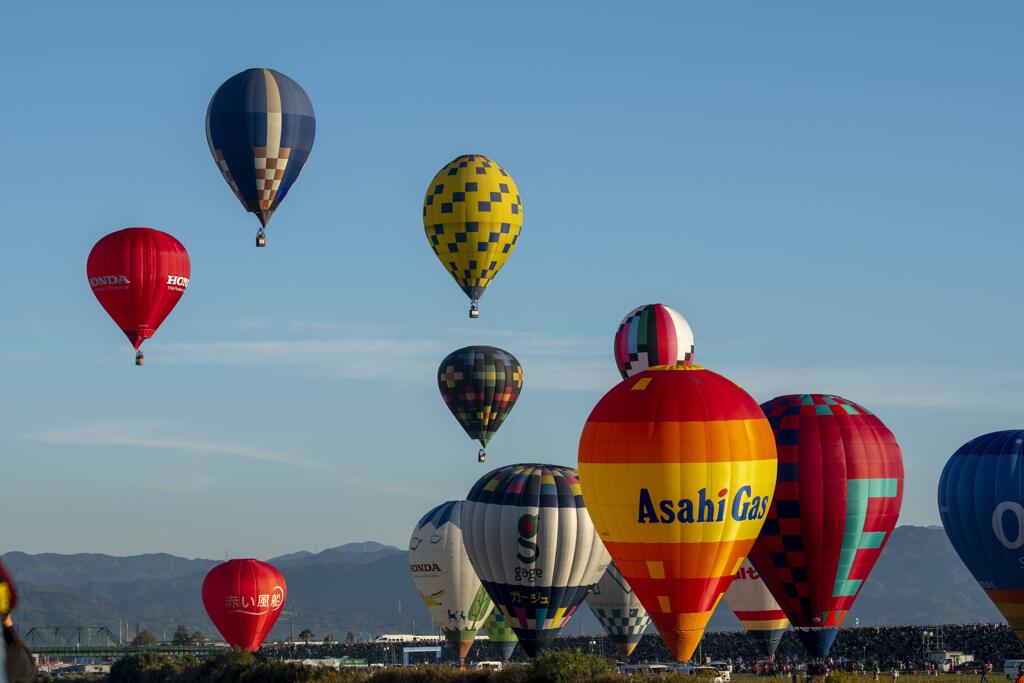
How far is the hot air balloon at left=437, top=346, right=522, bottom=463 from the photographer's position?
8056 centimetres

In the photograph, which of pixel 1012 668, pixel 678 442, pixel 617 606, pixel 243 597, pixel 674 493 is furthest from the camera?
pixel 243 597

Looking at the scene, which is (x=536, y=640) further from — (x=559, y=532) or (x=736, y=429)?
(x=736, y=429)

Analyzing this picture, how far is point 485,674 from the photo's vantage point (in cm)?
5909

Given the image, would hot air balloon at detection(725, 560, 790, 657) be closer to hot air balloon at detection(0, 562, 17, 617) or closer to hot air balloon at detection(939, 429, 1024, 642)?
hot air balloon at detection(939, 429, 1024, 642)

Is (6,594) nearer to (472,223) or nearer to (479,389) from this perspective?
(472,223)

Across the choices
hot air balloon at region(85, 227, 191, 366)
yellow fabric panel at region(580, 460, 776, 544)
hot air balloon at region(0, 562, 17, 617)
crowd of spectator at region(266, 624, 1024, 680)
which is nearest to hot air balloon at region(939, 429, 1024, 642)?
crowd of spectator at region(266, 624, 1024, 680)

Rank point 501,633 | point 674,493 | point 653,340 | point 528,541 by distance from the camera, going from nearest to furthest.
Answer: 1. point 674,493
2. point 528,541
3. point 653,340
4. point 501,633

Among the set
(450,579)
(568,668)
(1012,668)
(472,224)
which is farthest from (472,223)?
(1012,668)

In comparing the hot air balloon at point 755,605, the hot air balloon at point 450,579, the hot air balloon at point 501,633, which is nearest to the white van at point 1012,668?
the hot air balloon at point 755,605

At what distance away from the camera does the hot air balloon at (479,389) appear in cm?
8056

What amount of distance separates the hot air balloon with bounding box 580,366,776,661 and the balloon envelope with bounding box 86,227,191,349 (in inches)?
991

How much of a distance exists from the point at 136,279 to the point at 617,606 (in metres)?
28.8

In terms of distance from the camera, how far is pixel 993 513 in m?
63.0

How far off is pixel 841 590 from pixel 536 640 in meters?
15.3
